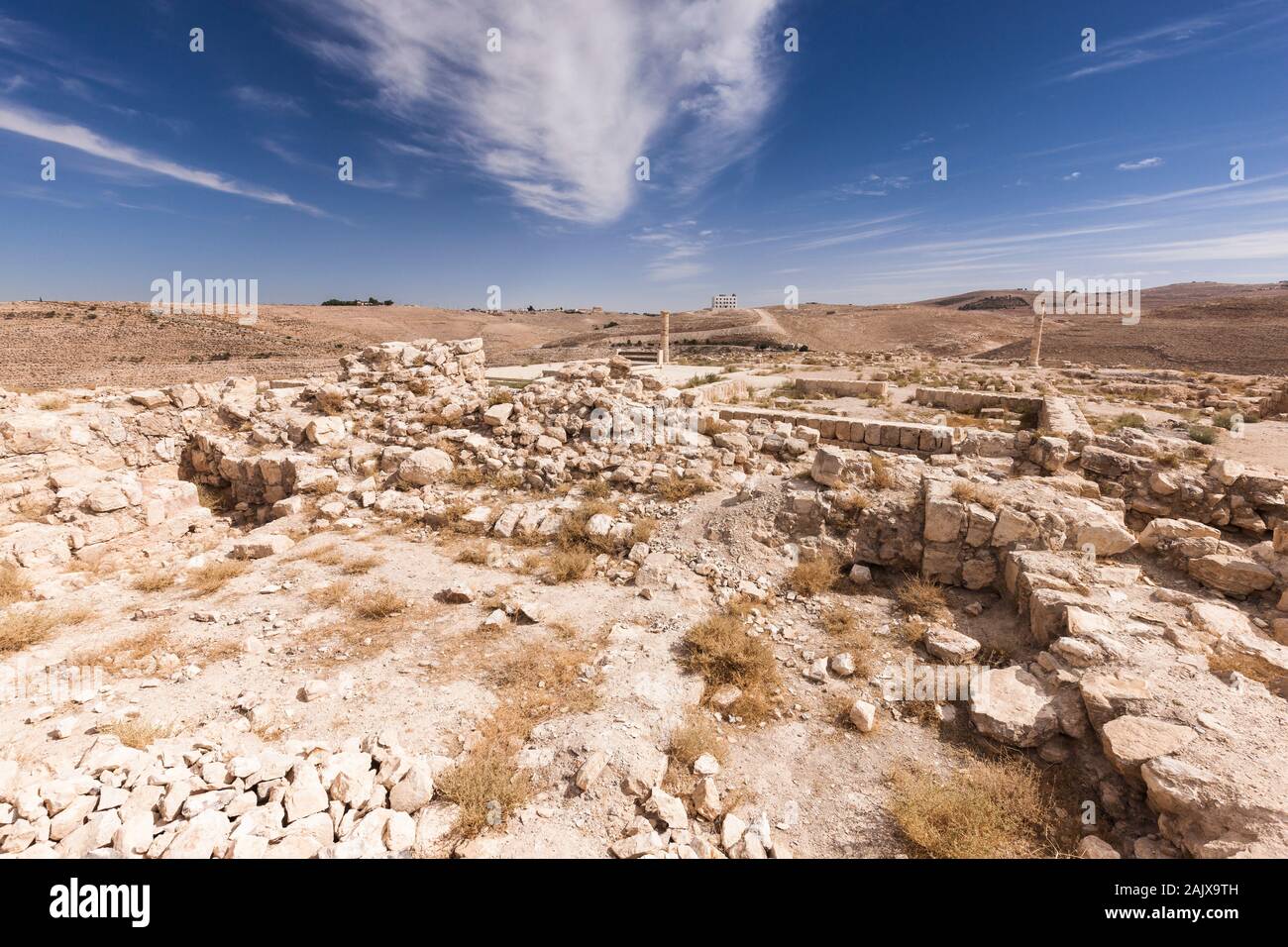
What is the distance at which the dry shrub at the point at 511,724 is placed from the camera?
2838mm

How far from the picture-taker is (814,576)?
5312 mm

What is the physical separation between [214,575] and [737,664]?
5.58 metres

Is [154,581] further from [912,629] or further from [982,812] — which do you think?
[912,629]

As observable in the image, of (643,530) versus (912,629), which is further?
(643,530)

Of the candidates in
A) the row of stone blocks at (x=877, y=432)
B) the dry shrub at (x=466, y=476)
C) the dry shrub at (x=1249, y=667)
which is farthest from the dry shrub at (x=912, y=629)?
the dry shrub at (x=466, y=476)

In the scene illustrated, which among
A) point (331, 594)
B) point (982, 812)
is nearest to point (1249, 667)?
point (982, 812)

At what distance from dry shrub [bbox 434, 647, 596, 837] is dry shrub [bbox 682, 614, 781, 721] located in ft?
3.02

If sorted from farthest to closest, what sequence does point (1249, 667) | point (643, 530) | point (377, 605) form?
point (643, 530) → point (377, 605) → point (1249, 667)

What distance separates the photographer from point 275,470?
7871 millimetres

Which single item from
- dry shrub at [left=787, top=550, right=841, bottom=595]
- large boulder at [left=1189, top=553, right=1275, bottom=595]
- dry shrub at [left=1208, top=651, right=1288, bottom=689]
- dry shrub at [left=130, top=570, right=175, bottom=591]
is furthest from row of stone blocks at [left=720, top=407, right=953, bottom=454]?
dry shrub at [left=130, top=570, right=175, bottom=591]

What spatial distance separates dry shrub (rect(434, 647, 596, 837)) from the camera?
9.31ft

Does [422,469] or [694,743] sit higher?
[422,469]

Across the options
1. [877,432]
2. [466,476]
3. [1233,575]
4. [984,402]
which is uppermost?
[984,402]
